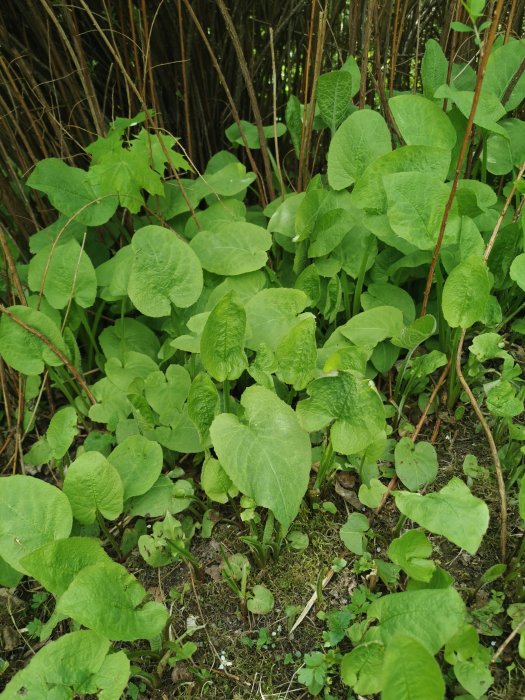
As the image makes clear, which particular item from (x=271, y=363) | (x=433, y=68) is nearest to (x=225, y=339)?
(x=271, y=363)

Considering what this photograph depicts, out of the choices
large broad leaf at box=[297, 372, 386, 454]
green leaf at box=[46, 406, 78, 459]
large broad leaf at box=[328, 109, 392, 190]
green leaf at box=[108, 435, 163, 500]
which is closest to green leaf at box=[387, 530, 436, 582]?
large broad leaf at box=[297, 372, 386, 454]

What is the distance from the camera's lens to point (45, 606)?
0.97 m

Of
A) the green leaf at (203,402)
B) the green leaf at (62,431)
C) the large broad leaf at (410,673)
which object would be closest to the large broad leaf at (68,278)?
the green leaf at (62,431)

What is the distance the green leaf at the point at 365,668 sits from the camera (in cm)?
73

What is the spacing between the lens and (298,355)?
3.02ft

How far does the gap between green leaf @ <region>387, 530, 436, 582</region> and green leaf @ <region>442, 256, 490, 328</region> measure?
36cm

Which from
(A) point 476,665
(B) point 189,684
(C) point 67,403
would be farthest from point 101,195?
(A) point 476,665

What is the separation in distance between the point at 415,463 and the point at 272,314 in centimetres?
35

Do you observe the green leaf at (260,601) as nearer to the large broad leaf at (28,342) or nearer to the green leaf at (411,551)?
the green leaf at (411,551)

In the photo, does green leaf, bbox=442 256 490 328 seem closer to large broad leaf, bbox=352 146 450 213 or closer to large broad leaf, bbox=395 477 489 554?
large broad leaf, bbox=352 146 450 213

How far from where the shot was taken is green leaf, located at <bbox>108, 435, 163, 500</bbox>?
3.20 feet

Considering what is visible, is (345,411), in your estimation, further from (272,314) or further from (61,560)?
(61,560)

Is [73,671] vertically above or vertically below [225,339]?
below

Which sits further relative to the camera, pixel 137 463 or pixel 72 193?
pixel 72 193
